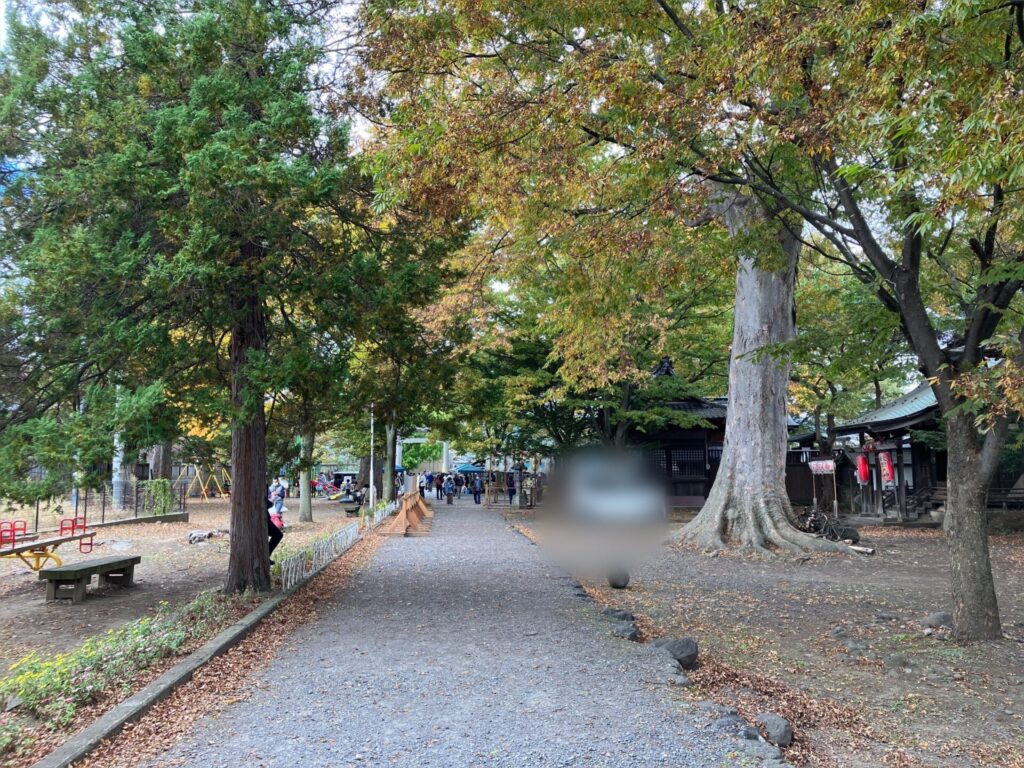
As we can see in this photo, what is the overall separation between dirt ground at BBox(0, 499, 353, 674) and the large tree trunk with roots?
9335mm

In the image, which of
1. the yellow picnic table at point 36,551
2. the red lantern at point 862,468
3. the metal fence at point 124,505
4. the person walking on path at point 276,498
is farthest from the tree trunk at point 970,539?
the metal fence at point 124,505

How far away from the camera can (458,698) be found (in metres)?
5.25

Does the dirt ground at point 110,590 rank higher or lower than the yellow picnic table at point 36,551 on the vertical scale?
lower

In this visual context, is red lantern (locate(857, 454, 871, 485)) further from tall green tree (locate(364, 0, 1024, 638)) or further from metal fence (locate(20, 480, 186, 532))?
metal fence (locate(20, 480, 186, 532))

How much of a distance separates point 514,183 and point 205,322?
164 inches

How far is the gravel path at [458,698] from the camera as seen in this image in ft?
13.9

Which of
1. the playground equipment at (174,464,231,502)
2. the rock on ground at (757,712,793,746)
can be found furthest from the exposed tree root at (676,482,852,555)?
the playground equipment at (174,464,231,502)

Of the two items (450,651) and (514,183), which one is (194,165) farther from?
(450,651)

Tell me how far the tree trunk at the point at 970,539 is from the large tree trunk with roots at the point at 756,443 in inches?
294

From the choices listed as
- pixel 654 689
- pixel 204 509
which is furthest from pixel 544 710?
pixel 204 509

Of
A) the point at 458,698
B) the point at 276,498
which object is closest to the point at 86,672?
the point at 458,698

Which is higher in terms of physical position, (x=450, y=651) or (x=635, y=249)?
(x=635, y=249)

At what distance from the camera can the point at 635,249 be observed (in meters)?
9.53

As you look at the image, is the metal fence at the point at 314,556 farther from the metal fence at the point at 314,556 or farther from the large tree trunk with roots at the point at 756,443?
the large tree trunk with roots at the point at 756,443
